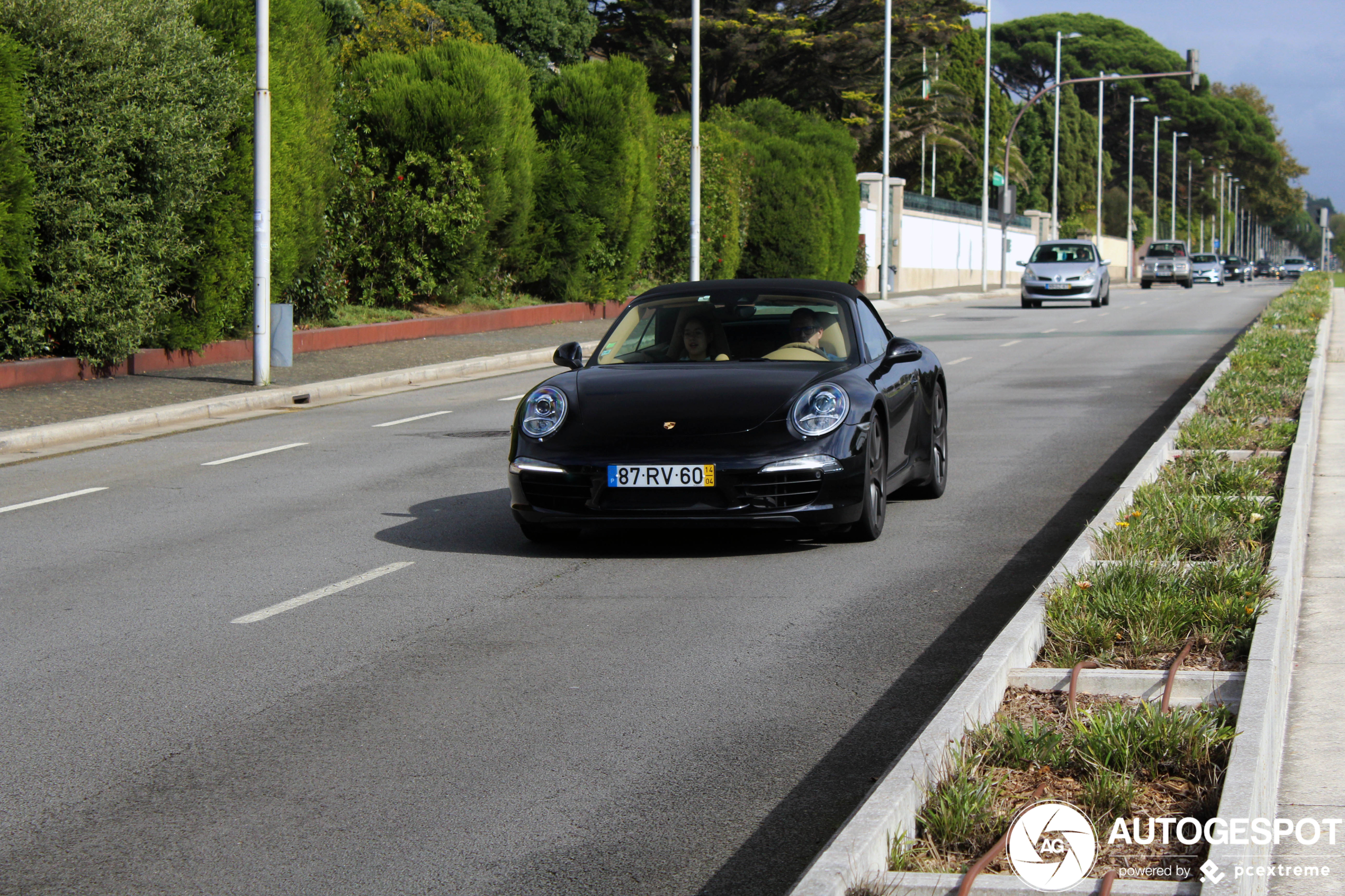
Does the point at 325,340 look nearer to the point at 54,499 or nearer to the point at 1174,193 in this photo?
the point at 54,499

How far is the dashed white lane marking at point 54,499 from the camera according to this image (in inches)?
406

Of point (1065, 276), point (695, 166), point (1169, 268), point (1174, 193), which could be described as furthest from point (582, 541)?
point (1174, 193)

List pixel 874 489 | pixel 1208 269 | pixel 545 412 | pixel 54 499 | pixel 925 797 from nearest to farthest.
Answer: pixel 925 797 < pixel 545 412 < pixel 874 489 < pixel 54 499 < pixel 1208 269

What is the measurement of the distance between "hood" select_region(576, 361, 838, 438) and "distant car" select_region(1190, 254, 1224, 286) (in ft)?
211

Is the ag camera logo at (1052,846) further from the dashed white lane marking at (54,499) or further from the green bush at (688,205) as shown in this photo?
the green bush at (688,205)

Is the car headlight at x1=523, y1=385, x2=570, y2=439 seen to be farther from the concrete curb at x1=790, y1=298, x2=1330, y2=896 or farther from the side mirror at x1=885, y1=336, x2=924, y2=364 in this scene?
the concrete curb at x1=790, y1=298, x2=1330, y2=896

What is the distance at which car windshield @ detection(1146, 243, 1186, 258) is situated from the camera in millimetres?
64188

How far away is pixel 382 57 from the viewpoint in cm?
2639

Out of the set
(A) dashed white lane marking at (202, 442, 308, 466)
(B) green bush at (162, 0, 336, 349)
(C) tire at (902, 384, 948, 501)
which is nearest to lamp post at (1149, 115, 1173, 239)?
(B) green bush at (162, 0, 336, 349)

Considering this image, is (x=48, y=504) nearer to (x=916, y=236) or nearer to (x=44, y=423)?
(x=44, y=423)

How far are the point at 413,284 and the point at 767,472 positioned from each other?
1940 centimetres

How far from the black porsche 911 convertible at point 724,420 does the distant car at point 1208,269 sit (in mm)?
63646

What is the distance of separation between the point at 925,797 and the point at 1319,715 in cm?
186
